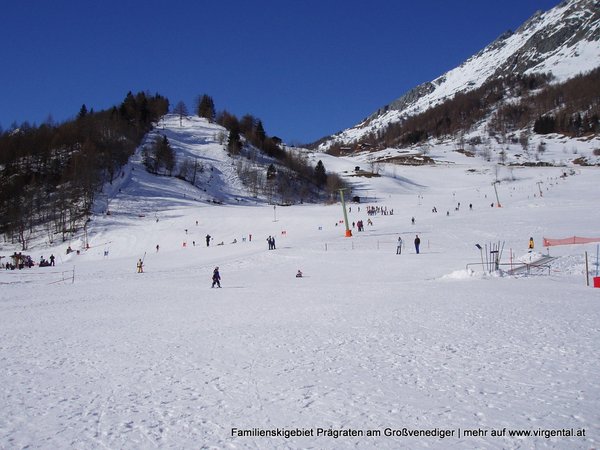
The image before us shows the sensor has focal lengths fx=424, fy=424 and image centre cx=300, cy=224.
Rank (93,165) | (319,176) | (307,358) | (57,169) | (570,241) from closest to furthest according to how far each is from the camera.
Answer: (307,358) < (570,241) < (93,165) < (57,169) < (319,176)

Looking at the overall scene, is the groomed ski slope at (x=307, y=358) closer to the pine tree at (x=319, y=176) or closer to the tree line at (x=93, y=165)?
the tree line at (x=93, y=165)

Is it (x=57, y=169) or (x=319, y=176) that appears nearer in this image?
(x=57, y=169)

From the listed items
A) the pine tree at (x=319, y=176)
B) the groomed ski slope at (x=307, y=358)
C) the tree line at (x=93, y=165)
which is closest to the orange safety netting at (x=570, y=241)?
the groomed ski slope at (x=307, y=358)

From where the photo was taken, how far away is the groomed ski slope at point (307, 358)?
225 inches

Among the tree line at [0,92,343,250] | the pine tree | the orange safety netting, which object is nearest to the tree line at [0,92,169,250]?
the tree line at [0,92,343,250]

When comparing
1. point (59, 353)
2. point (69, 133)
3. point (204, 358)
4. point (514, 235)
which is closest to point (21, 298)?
point (59, 353)

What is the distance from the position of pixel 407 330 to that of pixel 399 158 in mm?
168628

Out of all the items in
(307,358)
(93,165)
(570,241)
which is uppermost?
(93,165)

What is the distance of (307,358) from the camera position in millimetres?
8875

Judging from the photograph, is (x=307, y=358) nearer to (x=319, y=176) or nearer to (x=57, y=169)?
(x=57, y=169)

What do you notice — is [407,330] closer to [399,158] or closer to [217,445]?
[217,445]

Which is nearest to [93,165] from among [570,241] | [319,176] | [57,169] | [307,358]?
[57,169]

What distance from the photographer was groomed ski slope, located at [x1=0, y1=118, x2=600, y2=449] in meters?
5.71

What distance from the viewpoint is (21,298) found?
2058cm
